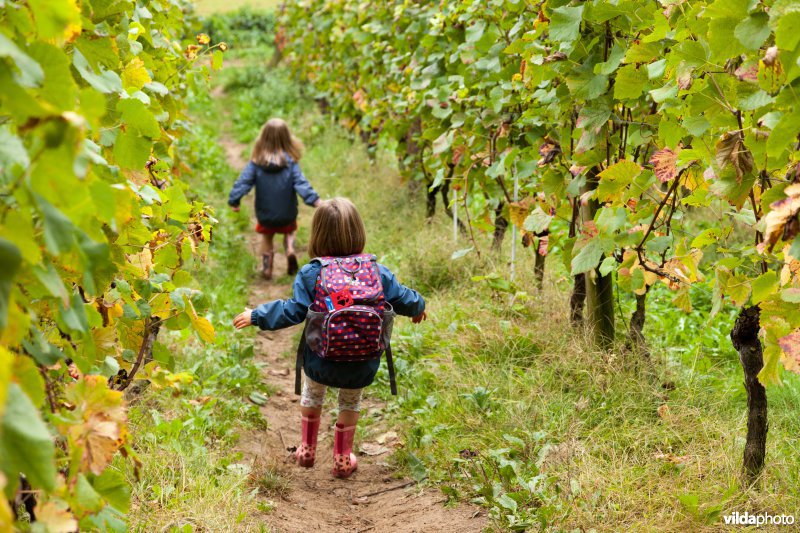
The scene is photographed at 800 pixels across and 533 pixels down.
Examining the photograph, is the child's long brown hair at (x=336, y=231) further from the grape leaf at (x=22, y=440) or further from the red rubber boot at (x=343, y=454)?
the grape leaf at (x=22, y=440)

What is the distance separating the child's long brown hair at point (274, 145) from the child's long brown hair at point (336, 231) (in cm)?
365

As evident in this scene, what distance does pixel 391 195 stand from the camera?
912 centimetres

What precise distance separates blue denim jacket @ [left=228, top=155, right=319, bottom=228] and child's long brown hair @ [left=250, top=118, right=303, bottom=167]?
64mm

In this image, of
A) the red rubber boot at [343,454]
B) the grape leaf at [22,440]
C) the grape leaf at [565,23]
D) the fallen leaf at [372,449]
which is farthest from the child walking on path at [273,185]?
the grape leaf at [22,440]

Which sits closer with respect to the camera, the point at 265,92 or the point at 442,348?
the point at 442,348

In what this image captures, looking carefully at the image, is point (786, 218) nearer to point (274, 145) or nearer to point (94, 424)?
point (94, 424)

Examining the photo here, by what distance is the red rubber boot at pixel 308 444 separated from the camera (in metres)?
4.15

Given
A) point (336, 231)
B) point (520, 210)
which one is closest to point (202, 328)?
point (336, 231)

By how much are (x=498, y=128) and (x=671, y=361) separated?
6.06 ft

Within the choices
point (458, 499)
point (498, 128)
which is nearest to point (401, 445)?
point (458, 499)

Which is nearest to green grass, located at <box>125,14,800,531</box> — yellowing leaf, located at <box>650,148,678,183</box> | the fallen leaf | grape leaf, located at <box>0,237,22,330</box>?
the fallen leaf

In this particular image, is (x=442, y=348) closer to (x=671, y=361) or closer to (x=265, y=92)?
(x=671, y=361)

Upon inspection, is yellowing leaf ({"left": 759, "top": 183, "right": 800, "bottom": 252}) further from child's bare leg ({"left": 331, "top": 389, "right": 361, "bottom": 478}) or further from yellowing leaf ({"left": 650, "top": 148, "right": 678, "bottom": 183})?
child's bare leg ({"left": 331, "top": 389, "right": 361, "bottom": 478})

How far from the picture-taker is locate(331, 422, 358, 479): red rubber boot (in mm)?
4066
